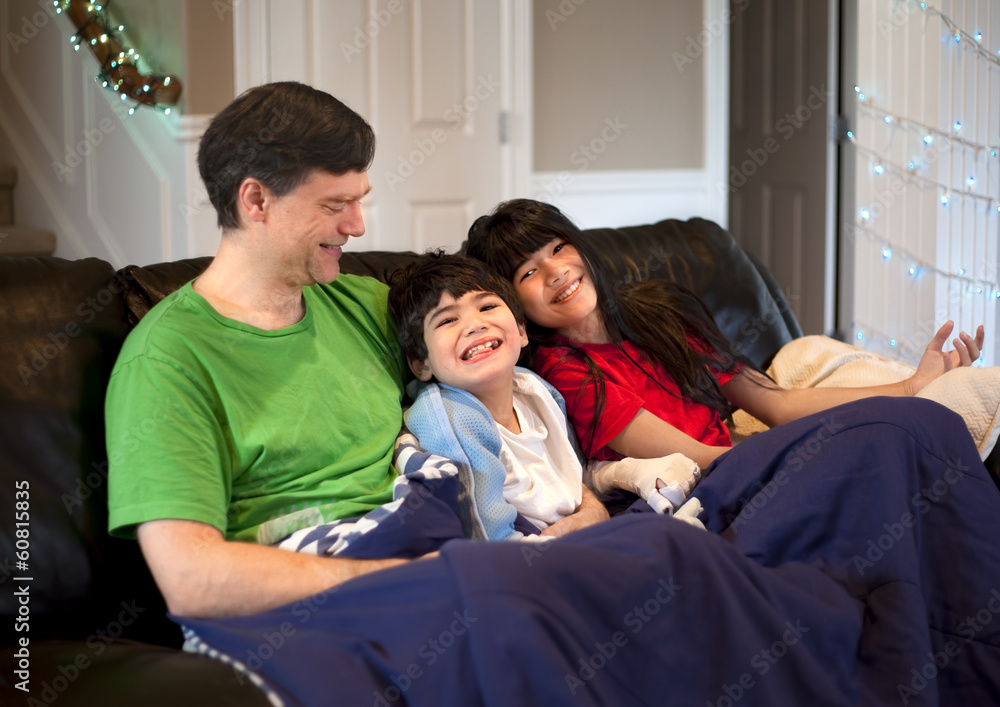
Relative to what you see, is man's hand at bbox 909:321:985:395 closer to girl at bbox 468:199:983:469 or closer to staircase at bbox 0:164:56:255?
girl at bbox 468:199:983:469

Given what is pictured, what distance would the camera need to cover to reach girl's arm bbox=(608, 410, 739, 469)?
1795 millimetres

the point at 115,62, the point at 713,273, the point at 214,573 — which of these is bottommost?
the point at 214,573

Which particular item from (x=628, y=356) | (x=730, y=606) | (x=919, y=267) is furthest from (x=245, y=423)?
(x=919, y=267)

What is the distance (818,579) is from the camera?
137 cm

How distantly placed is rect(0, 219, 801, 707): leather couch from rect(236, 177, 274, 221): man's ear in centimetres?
29

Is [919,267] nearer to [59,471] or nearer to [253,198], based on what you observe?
[253,198]

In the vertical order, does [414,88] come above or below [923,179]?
above

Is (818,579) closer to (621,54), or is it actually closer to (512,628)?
(512,628)

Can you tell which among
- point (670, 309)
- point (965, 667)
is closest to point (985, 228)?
point (670, 309)

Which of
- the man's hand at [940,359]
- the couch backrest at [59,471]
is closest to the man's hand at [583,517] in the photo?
the couch backrest at [59,471]

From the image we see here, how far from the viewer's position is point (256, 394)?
4.58 ft

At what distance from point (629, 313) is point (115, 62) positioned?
7.83 feet

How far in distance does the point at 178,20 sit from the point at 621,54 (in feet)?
5.97

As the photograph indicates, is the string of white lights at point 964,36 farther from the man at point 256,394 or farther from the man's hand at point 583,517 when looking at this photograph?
the man at point 256,394
